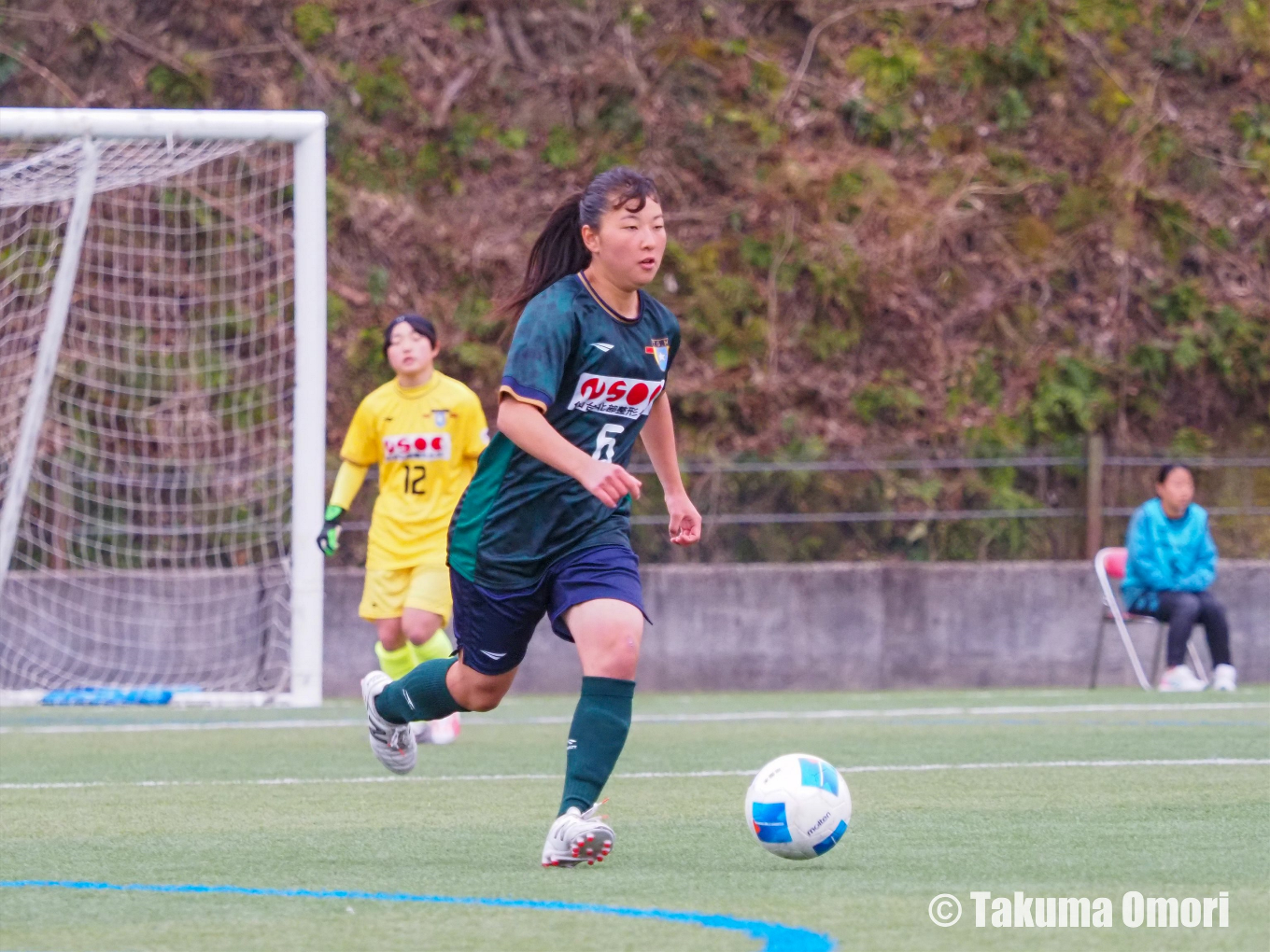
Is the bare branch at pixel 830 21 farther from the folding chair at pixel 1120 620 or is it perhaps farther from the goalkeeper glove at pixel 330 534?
the goalkeeper glove at pixel 330 534

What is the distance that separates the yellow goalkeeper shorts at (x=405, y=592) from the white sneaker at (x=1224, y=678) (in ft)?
17.7

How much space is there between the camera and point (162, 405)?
14.1 meters

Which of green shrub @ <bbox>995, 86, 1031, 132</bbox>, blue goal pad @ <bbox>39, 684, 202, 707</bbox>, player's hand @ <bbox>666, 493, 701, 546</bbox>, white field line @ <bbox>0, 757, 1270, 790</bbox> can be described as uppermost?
green shrub @ <bbox>995, 86, 1031, 132</bbox>

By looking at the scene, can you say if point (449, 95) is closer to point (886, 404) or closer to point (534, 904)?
point (886, 404)

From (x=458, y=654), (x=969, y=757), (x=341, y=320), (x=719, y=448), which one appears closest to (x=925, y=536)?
(x=719, y=448)

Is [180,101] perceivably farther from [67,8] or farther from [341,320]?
[341,320]

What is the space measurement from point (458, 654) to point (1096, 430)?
437 inches

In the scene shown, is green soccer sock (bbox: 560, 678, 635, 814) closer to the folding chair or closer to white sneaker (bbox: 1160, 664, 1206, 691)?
white sneaker (bbox: 1160, 664, 1206, 691)

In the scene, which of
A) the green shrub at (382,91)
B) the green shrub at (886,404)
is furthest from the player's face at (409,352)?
the green shrub at (382,91)

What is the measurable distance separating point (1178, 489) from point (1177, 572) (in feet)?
1.75

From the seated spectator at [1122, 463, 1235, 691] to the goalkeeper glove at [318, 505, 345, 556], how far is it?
577cm

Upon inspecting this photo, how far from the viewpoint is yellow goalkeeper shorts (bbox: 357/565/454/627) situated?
887cm

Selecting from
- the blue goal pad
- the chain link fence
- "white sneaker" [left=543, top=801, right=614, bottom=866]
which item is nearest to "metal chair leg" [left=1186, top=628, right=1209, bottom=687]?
the chain link fence

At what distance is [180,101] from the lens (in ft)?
51.5
